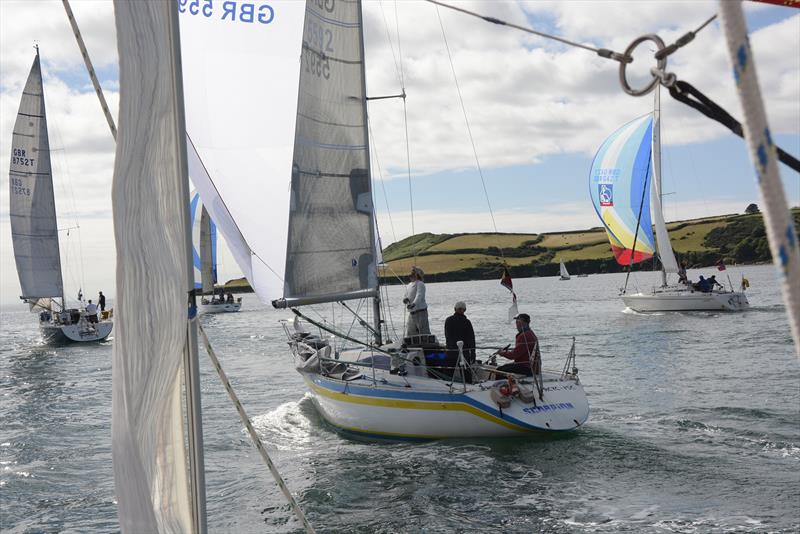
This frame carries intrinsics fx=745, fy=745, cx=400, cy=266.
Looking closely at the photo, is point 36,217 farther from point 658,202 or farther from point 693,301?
point 693,301

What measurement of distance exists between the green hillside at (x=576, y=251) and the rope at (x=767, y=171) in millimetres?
108906

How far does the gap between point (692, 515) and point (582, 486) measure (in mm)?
1638

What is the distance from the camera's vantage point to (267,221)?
40.0ft

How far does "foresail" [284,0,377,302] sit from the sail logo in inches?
1192

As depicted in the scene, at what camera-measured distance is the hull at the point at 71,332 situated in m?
35.6

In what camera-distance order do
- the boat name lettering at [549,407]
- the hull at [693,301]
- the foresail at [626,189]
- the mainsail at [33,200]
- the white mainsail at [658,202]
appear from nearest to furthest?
1. the boat name lettering at [549,407]
2. the mainsail at [33,200]
3. the hull at [693,301]
4. the white mainsail at [658,202]
5. the foresail at [626,189]

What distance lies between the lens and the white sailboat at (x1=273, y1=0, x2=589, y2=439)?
11.3 m

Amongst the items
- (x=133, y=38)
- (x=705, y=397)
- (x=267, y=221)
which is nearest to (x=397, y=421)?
(x=267, y=221)

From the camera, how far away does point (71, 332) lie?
3559cm

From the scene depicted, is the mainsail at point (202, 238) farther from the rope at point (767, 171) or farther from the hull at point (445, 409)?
the rope at point (767, 171)

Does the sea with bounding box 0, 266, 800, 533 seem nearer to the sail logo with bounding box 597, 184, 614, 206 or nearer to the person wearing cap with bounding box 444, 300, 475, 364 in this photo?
the person wearing cap with bounding box 444, 300, 475, 364

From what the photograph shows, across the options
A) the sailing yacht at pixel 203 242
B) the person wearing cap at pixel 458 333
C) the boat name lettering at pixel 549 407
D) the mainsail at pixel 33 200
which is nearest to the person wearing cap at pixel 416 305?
the person wearing cap at pixel 458 333

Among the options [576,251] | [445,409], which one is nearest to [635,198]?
[445,409]

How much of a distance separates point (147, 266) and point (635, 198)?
3978 cm
